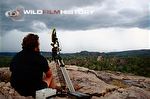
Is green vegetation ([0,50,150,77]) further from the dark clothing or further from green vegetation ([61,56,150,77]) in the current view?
the dark clothing

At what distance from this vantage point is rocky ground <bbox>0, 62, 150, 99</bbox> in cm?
588

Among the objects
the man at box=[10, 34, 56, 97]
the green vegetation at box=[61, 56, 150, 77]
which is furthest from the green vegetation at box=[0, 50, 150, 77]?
the man at box=[10, 34, 56, 97]

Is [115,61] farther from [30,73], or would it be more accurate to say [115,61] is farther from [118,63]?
[30,73]

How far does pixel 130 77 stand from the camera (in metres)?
6.52

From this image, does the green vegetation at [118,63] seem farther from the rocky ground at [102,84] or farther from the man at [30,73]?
the man at [30,73]

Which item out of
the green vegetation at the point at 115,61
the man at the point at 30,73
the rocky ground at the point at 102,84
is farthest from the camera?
the green vegetation at the point at 115,61

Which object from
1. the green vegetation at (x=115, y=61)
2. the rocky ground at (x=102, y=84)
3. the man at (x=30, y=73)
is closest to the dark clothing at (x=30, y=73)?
the man at (x=30, y=73)

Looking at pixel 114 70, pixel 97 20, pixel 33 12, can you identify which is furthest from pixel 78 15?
pixel 114 70

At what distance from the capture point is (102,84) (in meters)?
6.17

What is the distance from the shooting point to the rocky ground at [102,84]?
19.3ft

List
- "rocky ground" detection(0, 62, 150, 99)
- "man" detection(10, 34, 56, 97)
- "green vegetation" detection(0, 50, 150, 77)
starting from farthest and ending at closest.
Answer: "green vegetation" detection(0, 50, 150, 77)
"rocky ground" detection(0, 62, 150, 99)
"man" detection(10, 34, 56, 97)

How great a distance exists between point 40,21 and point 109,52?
141cm

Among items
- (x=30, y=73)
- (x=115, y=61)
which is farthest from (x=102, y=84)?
(x=30, y=73)

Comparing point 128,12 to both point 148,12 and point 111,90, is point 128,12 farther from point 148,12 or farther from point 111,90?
point 111,90
